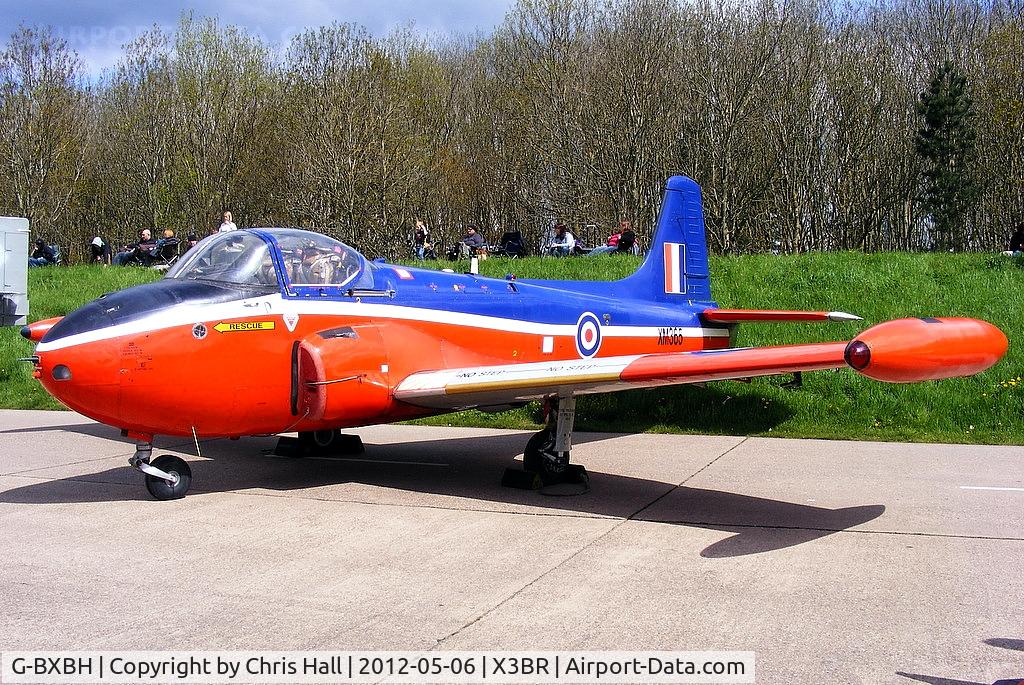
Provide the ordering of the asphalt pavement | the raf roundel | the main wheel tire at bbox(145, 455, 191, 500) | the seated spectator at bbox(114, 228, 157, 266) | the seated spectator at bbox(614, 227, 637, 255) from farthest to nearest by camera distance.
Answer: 1. the seated spectator at bbox(114, 228, 157, 266)
2. the seated spectator at bbox(614, 227, 637, 255)
3. the raf roundel
4. the main wheel tire at bbox(145, 455, 191, 500)
5. the asphalt pavement

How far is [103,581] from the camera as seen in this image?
5551 millimetres

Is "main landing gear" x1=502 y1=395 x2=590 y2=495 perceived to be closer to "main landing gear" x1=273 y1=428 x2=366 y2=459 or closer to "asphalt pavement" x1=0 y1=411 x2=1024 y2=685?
"asphalt pavement" x1=0 y1=411 x2=1024 y2=685

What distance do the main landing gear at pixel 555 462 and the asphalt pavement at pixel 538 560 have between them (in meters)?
0.16

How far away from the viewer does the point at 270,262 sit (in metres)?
7.91

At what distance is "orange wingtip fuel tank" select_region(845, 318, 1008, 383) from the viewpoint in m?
5.79

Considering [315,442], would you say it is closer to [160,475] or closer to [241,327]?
[160,475]

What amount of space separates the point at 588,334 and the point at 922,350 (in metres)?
4.82

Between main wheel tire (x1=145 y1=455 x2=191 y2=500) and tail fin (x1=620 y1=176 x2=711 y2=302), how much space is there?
19.4 ft

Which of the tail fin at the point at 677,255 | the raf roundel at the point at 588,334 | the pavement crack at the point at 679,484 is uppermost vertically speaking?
the tail fin at the point at 677,255

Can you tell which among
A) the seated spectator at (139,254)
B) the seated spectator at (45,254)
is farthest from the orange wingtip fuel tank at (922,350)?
the seated spectator at (45,254)

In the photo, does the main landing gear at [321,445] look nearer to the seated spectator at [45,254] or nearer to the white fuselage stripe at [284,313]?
the white fuselage stripe at [284,313]

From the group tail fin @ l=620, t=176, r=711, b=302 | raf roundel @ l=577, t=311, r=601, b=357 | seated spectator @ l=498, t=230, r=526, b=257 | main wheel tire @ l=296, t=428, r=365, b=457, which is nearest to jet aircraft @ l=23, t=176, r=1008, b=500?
raf roundel @ l=577, t=311, r=601, b=357

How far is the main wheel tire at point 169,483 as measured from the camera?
7895 millimetres

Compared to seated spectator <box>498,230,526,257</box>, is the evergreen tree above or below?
above
